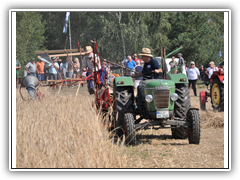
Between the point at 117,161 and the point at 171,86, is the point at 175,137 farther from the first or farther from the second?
the point at 117,161

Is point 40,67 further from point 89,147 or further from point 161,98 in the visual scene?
point 89,147

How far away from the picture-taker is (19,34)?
28.3m

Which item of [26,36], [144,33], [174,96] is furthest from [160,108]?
[144,33]

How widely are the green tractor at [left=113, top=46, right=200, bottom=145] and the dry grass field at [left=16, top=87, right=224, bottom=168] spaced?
0.87ft

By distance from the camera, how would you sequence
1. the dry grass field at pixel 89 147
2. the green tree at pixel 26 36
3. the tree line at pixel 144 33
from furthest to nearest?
the tree line at pixel 144 33 → the green tree at pixel 26 36 → the dry grass field at pixel 89 147

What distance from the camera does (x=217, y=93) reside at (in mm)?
11109

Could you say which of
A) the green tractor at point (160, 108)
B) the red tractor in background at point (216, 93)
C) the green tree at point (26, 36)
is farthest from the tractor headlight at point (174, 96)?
the green tree at point (26, 36)

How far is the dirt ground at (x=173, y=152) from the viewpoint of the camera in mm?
5184

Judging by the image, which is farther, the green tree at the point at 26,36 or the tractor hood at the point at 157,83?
the green tree at the point at 26,36

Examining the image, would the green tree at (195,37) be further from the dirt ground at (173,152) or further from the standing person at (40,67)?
the dirt ground at (173,152)

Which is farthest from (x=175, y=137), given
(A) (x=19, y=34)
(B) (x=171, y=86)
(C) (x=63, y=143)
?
(A) (x=19, y=34)

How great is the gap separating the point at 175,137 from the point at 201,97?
161 inches

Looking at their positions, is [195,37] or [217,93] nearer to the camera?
[217,93]

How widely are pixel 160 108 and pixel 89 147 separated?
79.9 inches
